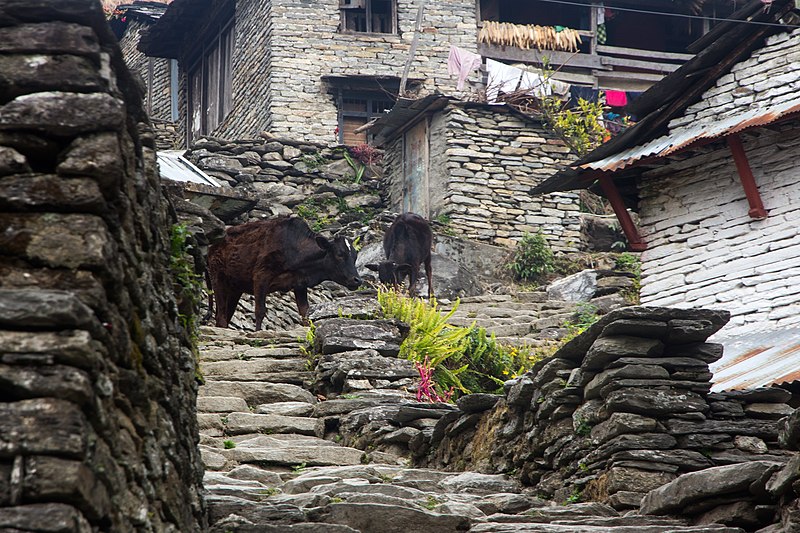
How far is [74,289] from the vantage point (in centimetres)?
343

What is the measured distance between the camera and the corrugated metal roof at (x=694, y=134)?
39.6ft

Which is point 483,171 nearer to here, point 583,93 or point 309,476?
point 583,93

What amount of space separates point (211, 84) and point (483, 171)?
9.00 metres

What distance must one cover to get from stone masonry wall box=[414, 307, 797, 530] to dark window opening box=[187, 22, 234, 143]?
823 inches

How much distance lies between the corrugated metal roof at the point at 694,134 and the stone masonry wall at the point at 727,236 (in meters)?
0.25

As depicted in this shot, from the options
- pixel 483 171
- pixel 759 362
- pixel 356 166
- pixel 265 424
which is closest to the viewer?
pixel 759 362

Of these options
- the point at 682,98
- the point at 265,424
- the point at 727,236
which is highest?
the point at 682,98

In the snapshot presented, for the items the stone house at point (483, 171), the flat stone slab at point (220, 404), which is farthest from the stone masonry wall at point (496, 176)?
the flat stone slab at point (220, 404)

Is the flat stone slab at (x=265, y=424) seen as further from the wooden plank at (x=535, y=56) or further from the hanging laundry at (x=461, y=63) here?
the wooden plank at (x=535, y=56)

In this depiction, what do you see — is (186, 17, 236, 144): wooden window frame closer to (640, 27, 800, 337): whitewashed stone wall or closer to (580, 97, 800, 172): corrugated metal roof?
(580, 97, 800, 172): corrugated metal roof

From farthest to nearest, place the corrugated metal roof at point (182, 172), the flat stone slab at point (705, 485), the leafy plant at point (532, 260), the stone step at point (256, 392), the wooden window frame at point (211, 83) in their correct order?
the wooden window frame at point (211, 83), the leafy plant at point (532, 260), the corrugated metal roof at point (182, 172), the stone step at point (256, 392), the flat stone slab at point (705, 485)

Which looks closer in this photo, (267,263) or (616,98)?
(267,263)

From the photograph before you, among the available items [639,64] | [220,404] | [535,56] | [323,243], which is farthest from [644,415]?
[639,64]

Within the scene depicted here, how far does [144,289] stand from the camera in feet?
13.8
